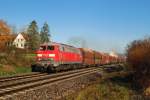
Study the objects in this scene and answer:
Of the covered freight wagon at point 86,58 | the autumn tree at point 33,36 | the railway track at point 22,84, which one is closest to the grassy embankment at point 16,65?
the railway track at point 22,84

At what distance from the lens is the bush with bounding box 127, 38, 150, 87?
2575 centimetres

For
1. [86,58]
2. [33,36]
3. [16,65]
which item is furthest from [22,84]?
[33,36]

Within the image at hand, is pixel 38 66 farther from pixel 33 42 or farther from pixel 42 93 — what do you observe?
pixel 33 42

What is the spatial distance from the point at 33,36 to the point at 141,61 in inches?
Answer: 3484

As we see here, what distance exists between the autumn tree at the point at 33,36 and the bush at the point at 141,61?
75.6 m

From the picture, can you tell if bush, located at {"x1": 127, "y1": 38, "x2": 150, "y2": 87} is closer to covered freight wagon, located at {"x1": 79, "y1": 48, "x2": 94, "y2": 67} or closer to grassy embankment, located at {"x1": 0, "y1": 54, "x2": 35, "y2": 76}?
grassy embankment, located at {"x1": 0, "y1": 54, "x2": 35, "y2": 76}

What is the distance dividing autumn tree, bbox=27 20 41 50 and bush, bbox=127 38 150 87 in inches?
2976

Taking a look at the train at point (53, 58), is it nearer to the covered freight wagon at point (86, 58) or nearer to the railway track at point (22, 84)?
the railway track at point (22, 84)

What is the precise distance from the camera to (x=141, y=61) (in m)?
27.3

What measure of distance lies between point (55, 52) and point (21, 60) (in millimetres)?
10685

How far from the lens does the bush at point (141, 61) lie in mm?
25755

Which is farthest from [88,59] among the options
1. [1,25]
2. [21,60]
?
[1,25]

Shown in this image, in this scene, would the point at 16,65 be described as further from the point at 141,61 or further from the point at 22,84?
the point at 22,84

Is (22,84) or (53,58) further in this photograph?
(53,58)
